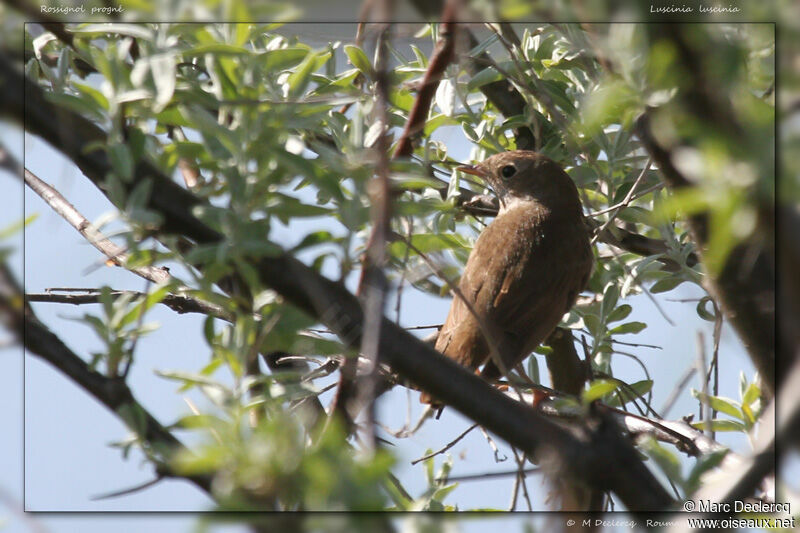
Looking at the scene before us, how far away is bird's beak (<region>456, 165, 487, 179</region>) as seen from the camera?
12.3 ft

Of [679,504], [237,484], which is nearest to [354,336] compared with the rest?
[237,484]

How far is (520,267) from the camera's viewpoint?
427 centimetres

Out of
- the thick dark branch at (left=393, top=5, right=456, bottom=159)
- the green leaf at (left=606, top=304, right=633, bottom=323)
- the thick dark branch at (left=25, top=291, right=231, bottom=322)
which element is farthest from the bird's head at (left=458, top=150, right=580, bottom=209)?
the thick dark branch at (left=393, top=5, right=456, bottom=159)

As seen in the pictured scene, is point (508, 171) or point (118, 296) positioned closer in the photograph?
point (118, 296)

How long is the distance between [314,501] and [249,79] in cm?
94

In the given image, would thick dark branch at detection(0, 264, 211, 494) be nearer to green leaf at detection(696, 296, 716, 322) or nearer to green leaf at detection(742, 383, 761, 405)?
green leaf at detection(742, 383, 761, 405)

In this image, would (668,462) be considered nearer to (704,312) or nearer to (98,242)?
(704,312)

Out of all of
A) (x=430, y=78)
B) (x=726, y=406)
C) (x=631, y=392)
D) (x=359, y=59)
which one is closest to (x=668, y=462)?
(x=726, y=406)

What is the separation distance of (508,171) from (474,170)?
0.55 metres

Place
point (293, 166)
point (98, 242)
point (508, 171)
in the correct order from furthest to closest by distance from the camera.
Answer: point (508, 171) < point (98, 242) < point (293, 166)

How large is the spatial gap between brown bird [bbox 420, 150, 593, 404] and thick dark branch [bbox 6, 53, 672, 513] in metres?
1.99

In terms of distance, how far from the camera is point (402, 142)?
6.18ft

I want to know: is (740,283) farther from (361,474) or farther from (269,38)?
(269,38)

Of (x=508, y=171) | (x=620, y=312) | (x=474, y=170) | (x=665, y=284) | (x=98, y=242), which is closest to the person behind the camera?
(x=98, y=242)
